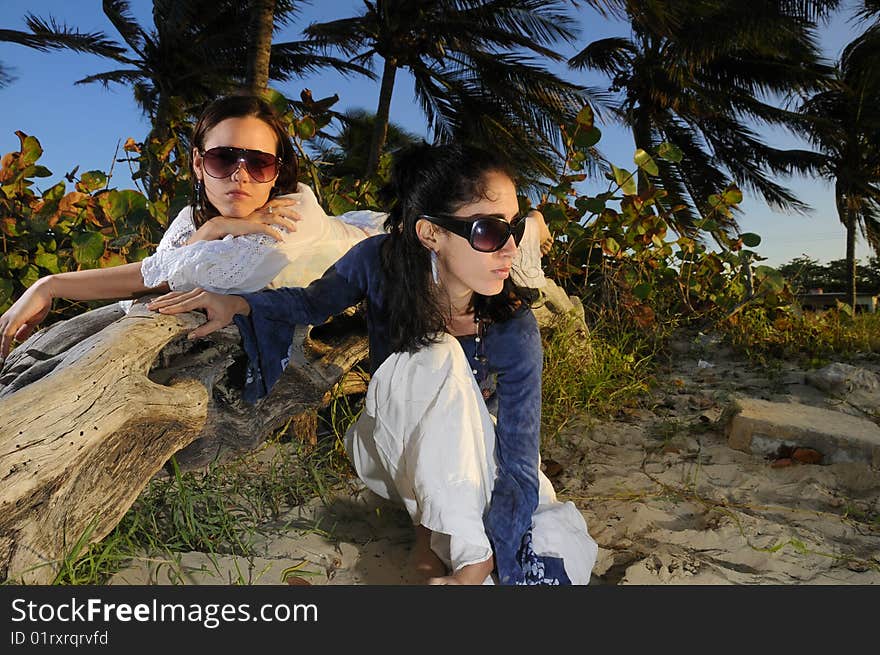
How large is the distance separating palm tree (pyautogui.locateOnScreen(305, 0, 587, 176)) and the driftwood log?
10.3 metres

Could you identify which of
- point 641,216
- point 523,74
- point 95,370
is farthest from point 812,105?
point 95,370

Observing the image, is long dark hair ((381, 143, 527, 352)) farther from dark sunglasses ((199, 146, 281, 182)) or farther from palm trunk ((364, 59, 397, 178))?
palm trunk ((364, 59, 397, 178))

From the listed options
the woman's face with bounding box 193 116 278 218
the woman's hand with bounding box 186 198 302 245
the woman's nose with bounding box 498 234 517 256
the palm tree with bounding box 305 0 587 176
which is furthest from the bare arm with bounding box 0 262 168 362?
the palm tree with bounding box 305 0 587 176

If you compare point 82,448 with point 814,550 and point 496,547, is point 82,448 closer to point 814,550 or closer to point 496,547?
point 496,547

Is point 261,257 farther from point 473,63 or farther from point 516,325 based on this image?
point 473,63

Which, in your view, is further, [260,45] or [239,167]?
[260,45]

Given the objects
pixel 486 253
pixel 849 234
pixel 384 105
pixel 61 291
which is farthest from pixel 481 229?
pixel 849 234

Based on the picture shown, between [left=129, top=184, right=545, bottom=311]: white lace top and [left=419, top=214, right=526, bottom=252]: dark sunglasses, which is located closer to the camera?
[left=419, top=214, right=526, bottom=252]: dark sunglasses

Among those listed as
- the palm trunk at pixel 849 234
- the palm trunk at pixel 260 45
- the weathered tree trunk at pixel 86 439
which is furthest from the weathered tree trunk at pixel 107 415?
the palm trunk at pixel 849 234

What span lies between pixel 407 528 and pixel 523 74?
1160 centimetres

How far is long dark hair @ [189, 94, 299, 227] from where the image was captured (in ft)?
6.64

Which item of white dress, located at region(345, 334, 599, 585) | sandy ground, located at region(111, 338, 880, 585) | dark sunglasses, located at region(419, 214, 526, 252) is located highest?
dark sunglasses, located at region(419, 214, 526, 252)

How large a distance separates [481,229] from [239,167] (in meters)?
0.80

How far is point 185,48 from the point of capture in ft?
51.6
